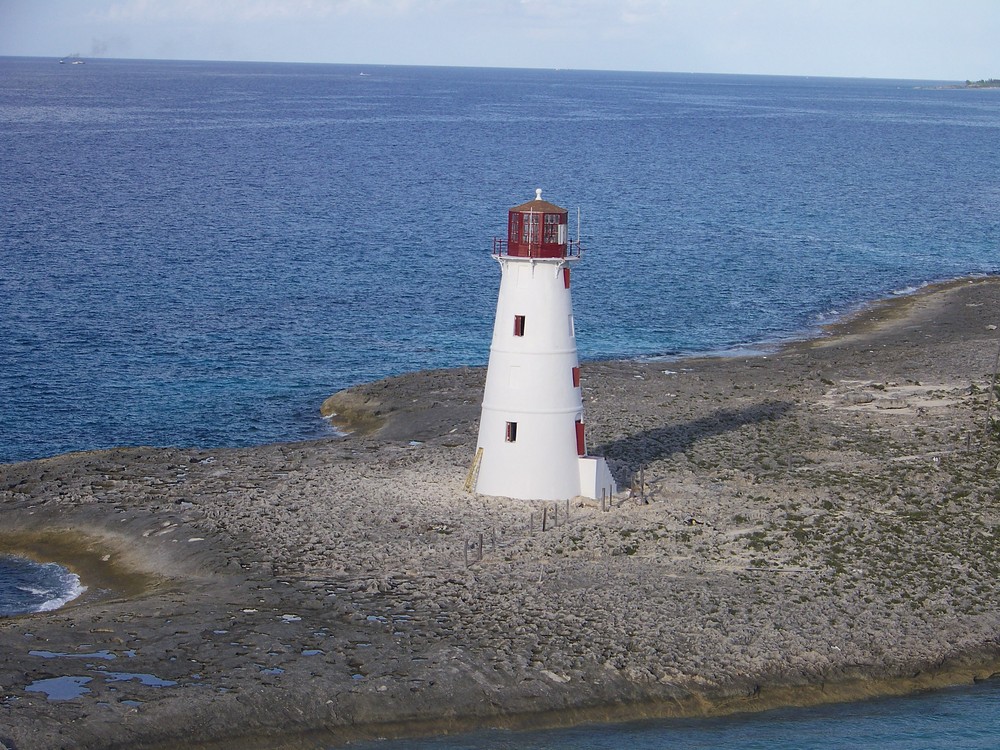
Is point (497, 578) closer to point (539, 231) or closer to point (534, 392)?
point (534, 392)

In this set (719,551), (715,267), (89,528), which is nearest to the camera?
(719,551)

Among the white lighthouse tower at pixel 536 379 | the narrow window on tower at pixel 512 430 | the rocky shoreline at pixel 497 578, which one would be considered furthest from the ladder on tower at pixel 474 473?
the narrow window on tower at pixel 512 430

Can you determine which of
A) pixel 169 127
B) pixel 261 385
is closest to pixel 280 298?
pixel 261 385

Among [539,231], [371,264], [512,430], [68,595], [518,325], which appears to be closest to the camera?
[68,595]

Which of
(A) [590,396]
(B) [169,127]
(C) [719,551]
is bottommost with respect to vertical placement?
(C) [719,551]

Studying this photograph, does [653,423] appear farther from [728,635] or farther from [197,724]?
[197,724]

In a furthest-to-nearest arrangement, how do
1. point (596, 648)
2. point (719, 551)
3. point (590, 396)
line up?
point (590, 396) → point (719, 551) → point (596, 648)

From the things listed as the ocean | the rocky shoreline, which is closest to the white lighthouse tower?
the rocky shoreline

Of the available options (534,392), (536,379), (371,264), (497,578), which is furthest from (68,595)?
(371,264)
